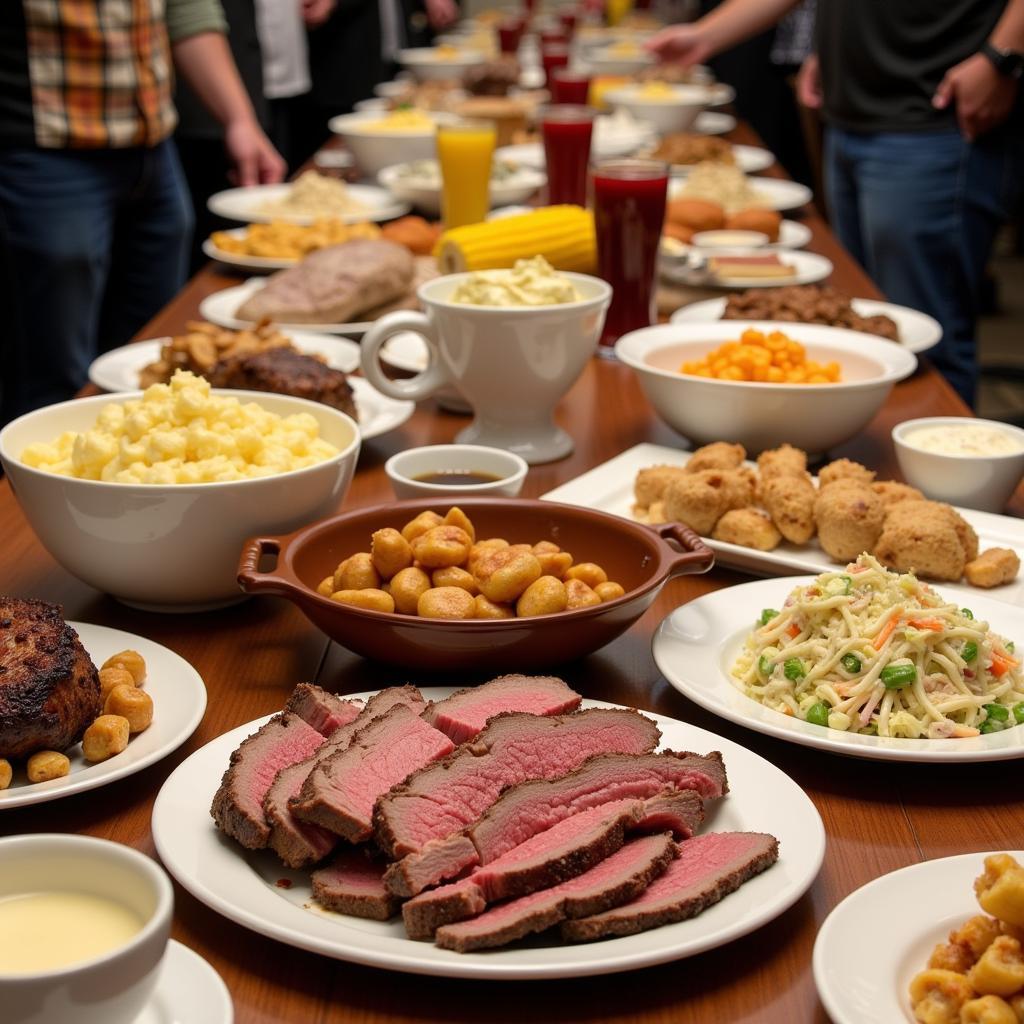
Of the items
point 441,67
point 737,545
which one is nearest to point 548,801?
point 737,545

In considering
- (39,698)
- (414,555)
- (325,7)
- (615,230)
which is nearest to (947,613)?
(414,555)

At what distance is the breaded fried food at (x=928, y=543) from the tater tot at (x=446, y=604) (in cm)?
59

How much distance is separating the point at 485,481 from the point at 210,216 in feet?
16.3

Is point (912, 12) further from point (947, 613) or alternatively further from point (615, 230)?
point (947, 613)

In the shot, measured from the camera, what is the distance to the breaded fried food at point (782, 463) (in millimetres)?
1975

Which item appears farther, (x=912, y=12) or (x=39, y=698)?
(x=912, y=12)

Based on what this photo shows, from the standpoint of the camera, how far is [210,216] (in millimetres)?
6555

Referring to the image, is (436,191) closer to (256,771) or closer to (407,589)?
(407,589)

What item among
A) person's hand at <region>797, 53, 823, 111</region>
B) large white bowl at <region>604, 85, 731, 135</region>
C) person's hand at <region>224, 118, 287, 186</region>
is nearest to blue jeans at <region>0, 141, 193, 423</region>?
person's hand at <region>224, 118, 287, 186</region>

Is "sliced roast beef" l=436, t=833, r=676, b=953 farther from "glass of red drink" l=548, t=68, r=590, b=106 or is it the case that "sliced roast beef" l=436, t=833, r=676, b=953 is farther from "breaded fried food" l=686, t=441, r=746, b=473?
"glass of red drink" l=548, t=68, r=590, b=106

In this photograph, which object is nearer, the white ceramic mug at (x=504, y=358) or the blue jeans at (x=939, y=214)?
the white ceramic mug at (x=504, y=358)

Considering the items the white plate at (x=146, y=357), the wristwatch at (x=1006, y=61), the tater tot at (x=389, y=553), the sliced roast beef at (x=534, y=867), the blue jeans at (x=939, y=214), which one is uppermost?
the wristwatch at (x=1006, y=61)

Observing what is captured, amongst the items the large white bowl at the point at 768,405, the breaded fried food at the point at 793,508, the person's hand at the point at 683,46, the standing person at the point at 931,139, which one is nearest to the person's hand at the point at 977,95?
the standing person at the point at 931,139

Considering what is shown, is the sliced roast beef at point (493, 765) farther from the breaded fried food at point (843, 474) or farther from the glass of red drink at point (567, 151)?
the glass of red drink at point (567, 151)
